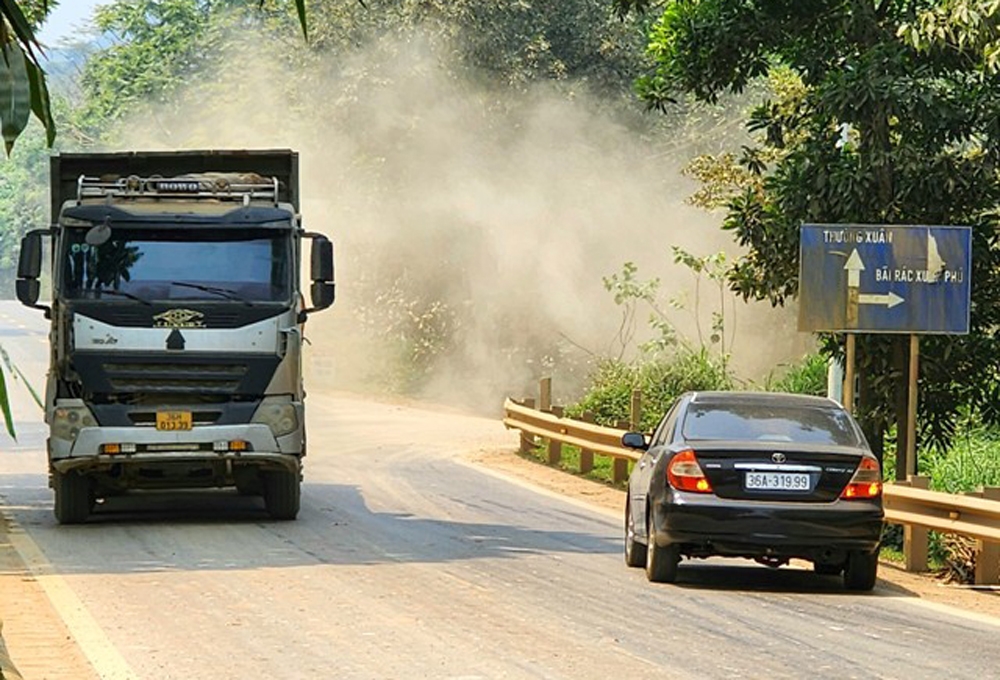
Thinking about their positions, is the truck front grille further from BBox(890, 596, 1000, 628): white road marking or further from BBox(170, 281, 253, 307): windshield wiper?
BBox(890, 596, 1000, 628): white road marking

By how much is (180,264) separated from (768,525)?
6.84m

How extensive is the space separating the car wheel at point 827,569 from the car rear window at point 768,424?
102 centimetres

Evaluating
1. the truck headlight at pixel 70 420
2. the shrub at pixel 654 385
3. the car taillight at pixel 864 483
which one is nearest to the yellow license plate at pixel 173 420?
the truck headlight at pixel 70 420

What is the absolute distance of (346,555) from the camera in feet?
56.7

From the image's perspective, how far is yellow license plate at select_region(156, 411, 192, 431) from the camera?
19312 mm

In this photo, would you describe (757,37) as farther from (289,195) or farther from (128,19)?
(128,19)

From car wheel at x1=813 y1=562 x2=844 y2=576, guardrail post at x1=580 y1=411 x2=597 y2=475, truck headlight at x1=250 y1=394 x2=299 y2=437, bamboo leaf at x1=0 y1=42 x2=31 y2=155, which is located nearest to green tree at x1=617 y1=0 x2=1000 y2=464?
guardrail post at x1=580 y1=411 x2=597 y2=475

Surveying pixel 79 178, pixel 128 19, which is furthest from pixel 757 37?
pixel 128 19

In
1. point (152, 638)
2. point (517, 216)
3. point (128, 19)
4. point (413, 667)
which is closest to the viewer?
point (413, 667)

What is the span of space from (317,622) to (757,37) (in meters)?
13.1

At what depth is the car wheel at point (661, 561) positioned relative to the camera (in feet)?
51.1

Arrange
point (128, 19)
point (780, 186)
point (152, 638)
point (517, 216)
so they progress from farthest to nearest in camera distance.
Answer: point (128, 19)
point (517, 216)
point (780, 186)
point (152, 638)

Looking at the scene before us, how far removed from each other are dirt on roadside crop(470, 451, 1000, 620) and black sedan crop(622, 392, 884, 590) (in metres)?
0.73

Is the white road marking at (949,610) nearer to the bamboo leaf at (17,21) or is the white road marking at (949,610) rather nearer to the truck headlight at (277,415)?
the truck headlight at (277,415)
